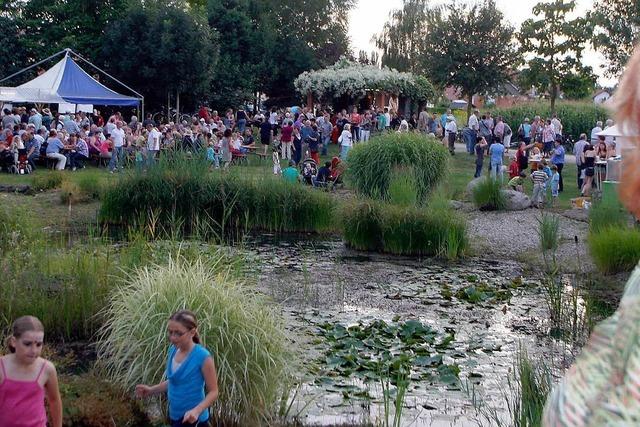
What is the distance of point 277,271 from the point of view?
13.5 meters

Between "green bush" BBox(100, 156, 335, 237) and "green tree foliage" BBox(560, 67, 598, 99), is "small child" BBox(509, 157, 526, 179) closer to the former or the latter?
"green bush" BBox(100, 156, 335, 237)

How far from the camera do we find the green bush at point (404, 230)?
50.4ft

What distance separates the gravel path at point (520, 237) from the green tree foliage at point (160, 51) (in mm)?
17645

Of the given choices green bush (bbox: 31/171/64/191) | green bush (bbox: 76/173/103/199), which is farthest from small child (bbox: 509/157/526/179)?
green bush (bbox: 31/171/64/191)

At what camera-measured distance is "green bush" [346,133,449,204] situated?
18.8m

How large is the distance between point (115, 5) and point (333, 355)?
35.3 metres

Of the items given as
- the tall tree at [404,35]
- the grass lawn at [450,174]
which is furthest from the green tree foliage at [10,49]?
the tall tree at [404,35]

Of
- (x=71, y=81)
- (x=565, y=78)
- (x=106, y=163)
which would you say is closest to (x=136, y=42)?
(x=71, y=81)

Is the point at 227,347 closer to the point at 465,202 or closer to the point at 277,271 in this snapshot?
the point at 277,271

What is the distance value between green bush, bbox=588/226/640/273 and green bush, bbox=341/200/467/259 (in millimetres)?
2370

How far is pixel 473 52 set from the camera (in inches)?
1580

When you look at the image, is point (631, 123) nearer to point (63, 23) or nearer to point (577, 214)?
point (577, 214)

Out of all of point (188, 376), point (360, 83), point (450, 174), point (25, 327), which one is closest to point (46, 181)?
point (450, 174)

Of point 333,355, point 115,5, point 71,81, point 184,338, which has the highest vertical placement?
point 115,5
